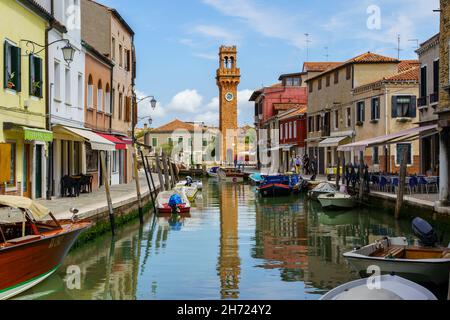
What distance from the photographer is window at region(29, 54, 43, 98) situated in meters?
18.8

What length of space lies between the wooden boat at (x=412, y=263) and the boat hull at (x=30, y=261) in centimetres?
513

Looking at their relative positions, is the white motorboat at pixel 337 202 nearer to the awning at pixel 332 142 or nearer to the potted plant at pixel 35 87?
the potted plant at pixel 35 87

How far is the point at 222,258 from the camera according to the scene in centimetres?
1504

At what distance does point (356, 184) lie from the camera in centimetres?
3134

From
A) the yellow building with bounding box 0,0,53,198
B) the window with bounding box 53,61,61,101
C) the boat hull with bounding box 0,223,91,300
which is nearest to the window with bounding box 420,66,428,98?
the window with bounding box 53,61,61,101

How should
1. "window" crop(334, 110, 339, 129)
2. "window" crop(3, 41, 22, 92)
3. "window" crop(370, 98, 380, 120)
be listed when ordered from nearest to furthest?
"window" crop(3, 41, 22, 92) < "window" crop(370, 98, 380, 120) < "window" crop(334, 110, 339, 129)

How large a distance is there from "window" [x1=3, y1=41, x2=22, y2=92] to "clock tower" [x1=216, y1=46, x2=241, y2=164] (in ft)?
201

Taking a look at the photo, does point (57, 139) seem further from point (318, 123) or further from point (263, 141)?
point (263, 141)

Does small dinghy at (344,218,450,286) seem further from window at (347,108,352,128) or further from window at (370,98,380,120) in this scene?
window at (347,108,352,128)

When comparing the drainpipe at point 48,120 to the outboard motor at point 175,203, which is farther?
the outboard motor at point 175,203

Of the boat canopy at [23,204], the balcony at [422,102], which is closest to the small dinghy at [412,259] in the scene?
the boat canopy at [23,204]

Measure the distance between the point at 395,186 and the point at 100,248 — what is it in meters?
14.4

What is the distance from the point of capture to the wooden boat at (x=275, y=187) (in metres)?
35.8

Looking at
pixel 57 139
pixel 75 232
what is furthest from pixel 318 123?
pixel 75 232
